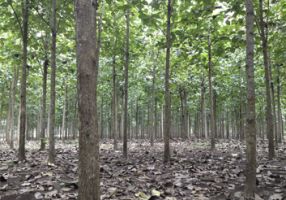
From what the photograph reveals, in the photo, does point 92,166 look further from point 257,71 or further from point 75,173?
point 257,71

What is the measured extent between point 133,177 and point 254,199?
3.01 meters

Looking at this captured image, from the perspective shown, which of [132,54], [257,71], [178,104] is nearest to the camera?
[132,54]

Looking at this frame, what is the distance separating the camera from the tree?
302 centimetres

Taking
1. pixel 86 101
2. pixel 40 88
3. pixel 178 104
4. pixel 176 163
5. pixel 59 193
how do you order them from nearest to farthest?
1. pixel 86 101
2. pixel 59 193
3. pixel 176 163
4. pixel 40 88
5. pixel 178 104

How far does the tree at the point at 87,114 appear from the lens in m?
3.02

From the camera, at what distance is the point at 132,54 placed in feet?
38.3

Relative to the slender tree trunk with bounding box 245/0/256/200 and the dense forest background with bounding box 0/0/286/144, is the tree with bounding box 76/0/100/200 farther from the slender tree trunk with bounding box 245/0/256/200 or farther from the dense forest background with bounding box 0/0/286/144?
the dense forest background with bounding box 0/0/286/144

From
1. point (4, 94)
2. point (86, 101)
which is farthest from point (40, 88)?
point (86, 101)

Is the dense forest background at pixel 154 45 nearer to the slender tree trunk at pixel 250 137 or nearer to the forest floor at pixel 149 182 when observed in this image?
the slender tree trunk at pixel 250 137

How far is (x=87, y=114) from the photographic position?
302cm

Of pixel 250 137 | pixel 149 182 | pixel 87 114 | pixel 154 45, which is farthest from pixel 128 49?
pixel 87 114

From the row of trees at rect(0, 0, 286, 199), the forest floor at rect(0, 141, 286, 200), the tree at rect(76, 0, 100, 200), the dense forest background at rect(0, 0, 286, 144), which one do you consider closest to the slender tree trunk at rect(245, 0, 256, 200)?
the row of trees at rect(0, 0, 286, 199)

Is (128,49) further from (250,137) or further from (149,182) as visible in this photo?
(250,137)

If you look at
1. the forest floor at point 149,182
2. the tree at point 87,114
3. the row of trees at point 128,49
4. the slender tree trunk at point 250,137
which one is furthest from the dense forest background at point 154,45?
the tree at point 87,114
